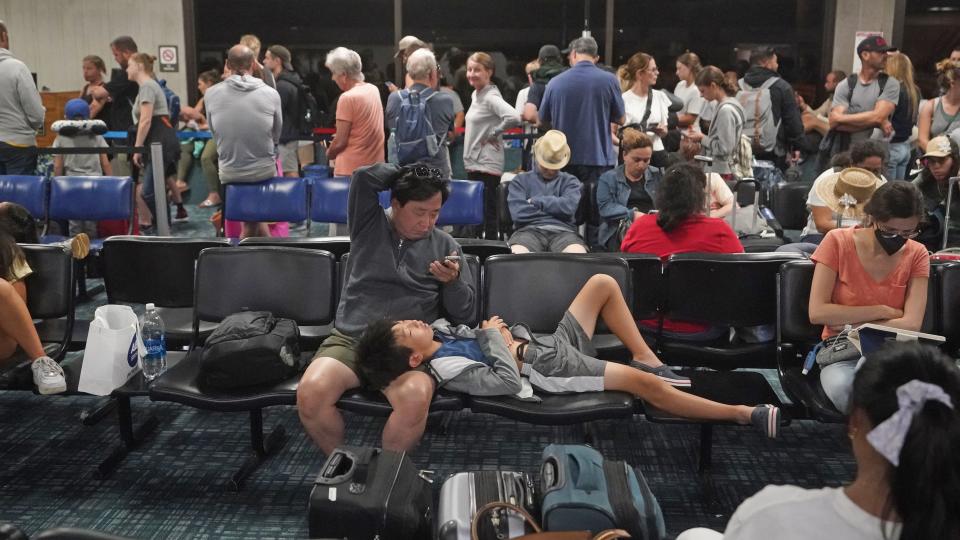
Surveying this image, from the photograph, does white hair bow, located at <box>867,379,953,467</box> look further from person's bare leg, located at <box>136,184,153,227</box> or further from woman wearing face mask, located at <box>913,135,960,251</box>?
person's bare leg, located at <box>136,184,153,227</box>

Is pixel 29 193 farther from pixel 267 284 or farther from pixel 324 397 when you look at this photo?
pixel 324 397

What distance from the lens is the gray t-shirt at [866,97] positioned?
21.8 ft

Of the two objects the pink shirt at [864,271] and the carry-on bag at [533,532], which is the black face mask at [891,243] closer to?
the pink shirt at [864,271]

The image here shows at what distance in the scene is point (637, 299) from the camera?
3541 mm

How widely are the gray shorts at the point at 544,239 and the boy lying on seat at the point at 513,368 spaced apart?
4.93ft

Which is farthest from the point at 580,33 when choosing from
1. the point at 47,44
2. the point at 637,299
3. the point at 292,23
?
the point at 637,299

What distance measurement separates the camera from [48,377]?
313cm

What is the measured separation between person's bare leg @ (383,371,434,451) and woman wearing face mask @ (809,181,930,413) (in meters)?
1.40

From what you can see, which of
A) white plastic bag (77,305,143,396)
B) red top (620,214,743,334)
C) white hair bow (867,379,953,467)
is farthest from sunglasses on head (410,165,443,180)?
white hair bow (867,379,953,467)

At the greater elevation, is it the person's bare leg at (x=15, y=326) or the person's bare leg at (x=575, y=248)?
the person's bare leg at (x=575, y=248)

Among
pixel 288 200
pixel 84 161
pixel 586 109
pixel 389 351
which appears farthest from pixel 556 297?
pixel 84 161

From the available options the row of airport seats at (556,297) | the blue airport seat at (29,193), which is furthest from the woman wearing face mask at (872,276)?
the blue airport seat at (29,193)

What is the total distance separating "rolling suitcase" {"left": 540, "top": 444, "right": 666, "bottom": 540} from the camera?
2238mm

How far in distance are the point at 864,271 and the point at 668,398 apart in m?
0.89
